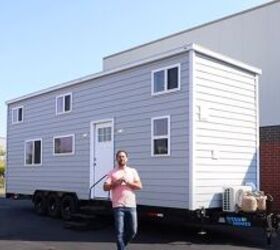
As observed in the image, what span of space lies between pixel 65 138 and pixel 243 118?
18.1 feet

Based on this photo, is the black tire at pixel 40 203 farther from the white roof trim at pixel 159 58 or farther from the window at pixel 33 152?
the white roof trim at pixel 159 58

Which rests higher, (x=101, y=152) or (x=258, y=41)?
(x=258, y=41)

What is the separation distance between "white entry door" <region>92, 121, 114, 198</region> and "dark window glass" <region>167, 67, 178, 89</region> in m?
2.39

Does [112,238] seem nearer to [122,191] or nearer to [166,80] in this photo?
[166,80]

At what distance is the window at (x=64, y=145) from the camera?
1628 cm

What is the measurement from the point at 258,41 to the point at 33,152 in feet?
26.1

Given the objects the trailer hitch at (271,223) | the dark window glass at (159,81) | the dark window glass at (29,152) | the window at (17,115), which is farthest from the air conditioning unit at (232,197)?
the window at (17,115)

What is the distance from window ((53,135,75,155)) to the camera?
53.4ft

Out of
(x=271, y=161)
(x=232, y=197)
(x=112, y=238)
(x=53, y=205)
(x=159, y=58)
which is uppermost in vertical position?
(x=159, y=58)

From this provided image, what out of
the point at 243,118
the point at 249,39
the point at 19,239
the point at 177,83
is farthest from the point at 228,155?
the point at 249,39

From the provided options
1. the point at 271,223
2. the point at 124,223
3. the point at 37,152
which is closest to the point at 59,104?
the point at 37,152

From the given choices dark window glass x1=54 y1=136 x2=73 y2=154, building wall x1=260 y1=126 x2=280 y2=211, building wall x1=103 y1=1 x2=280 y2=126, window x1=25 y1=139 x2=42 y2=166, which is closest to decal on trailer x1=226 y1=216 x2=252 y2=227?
building wall x1=260 y1=126 x2=280 y2=211

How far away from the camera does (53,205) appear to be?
1706cm

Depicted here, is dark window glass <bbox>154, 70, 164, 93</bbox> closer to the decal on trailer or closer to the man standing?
the decal on trailer
